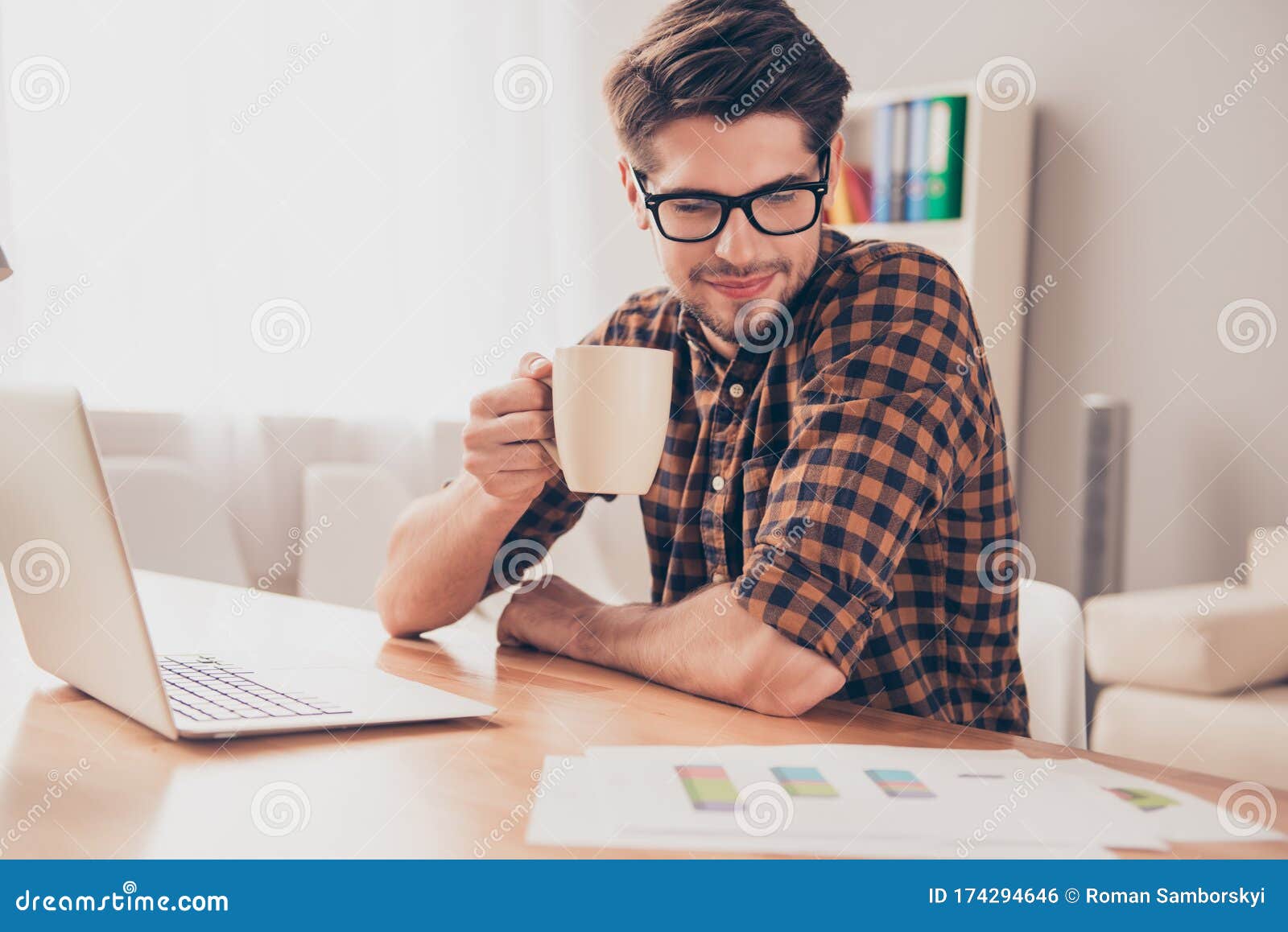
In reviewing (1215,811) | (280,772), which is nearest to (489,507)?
(280,772)

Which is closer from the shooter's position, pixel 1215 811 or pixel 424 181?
pixel 1215 811

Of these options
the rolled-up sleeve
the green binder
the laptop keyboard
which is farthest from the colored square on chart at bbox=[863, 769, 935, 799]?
the green binder

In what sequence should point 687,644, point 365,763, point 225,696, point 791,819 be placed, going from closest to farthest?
point 791,819 → point 365,763 → point 225,696 → point 687,644

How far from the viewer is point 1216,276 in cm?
281

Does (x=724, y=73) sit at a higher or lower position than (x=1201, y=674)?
higher

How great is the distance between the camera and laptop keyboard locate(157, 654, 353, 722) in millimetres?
827

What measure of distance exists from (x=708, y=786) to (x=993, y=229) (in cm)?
255

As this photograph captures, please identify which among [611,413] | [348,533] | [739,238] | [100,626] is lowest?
[348,533]

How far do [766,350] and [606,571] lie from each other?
229 centimetres

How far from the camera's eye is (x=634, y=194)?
4.54 feet

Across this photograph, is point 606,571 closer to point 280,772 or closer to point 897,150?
point 897,150

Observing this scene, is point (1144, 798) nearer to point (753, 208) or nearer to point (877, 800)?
point (877, 800)

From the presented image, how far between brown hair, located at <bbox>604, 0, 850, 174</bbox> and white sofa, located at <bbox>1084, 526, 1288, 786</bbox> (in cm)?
170

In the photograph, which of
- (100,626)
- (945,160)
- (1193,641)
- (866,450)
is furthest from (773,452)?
(945,160)
